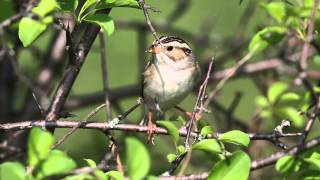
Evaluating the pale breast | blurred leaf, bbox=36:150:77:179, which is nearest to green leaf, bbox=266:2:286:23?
blurred leaf, bbox=36:150:77:179

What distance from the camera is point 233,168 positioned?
2555 mm

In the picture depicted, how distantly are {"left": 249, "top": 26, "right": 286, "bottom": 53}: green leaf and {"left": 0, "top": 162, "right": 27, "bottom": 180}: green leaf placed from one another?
1.00m

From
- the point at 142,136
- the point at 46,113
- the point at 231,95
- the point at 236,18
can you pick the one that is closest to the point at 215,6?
the point at 236,18

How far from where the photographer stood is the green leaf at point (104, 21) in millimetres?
2738

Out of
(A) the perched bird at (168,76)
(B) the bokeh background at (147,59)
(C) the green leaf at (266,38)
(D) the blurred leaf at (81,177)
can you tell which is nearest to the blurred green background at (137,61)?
(B) the bokeh background at (147,59)

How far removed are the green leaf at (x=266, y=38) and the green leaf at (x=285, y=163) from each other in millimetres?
426

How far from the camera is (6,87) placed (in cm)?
522

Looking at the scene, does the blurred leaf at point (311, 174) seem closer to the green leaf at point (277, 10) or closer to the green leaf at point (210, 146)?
the green leaf at point (210, 146)

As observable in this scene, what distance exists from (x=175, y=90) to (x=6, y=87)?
1353 mm

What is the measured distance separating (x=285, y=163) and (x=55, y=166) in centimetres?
88

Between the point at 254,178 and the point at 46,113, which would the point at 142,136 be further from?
the point at 46,113

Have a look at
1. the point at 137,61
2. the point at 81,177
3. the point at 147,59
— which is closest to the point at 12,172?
the point at 81,177

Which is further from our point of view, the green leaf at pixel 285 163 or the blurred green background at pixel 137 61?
the blurred green background at pixel 137 61

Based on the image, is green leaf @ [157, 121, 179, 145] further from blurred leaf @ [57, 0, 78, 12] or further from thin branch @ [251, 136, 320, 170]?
blurred leaf @ [57, 0, 78, 12]
